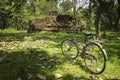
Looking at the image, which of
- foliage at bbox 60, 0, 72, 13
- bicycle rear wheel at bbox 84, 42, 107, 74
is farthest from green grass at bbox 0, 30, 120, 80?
foliage at bbox 60, 0, 72, 13

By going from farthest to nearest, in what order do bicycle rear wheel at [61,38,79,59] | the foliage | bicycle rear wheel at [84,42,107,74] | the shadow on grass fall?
the foliage → bicycle rear wheel at [61,38,79,59] → bicycle rear wheel at [84,42,107,74] → the shadow on grass

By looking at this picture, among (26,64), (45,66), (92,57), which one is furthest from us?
(26,64)

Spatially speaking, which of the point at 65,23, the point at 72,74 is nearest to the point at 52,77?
the point at 72,74

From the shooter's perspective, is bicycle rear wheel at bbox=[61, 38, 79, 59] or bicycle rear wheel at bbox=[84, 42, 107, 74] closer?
bicycle rear wheel at bbox=[84, 42, 107, 74]

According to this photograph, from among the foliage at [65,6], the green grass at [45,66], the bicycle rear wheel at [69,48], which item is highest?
the foliage at [65,6]

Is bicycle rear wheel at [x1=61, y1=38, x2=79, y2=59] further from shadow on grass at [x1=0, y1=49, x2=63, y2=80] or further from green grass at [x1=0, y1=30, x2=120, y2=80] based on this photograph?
shadow on grass at [x1=0, y1=49, x2=63, y2=80]

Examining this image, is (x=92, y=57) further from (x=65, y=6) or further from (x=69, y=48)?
(x=65, y=6)

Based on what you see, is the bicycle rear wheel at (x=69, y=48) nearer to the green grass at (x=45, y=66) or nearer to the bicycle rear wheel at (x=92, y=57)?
the green grass at (x=45, y=66)

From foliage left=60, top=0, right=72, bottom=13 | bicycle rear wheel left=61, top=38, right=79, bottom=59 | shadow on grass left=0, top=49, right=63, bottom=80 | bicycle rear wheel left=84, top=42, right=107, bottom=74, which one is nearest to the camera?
shadow on grass left=0, top=49, right=63, bottom=80

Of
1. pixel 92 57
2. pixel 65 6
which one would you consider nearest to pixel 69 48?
pixel 92 57

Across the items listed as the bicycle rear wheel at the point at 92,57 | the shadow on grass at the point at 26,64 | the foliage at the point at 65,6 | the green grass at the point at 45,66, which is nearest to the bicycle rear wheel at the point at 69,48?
the green grass at the point at 45,66

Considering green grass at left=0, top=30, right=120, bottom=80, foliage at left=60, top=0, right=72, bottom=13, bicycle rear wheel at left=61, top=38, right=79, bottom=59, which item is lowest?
green grass at left=0, top=30, right=120, bottom=80

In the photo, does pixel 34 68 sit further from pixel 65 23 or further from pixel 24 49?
pixel 65 23

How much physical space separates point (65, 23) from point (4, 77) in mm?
18677
